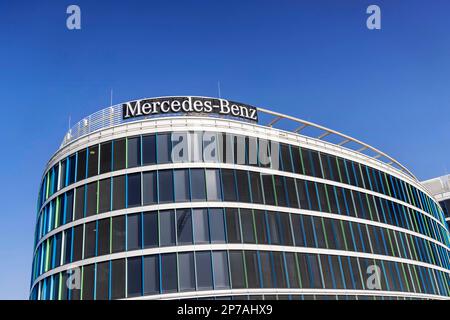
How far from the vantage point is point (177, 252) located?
31.0 meters

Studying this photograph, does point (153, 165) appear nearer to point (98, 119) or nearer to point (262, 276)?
point (98, 119)

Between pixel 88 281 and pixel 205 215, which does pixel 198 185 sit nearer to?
pixel 205 215

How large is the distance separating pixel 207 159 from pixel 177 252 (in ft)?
26.6

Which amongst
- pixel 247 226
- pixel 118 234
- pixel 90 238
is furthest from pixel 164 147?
pixel 247 226

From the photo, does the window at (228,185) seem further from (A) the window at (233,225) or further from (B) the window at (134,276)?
(B) the window at (134,276)

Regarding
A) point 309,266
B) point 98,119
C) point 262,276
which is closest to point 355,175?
point 309,266

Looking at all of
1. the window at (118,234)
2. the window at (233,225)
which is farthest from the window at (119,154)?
the window at (233,225)

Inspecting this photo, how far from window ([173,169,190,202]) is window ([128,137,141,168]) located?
11.1ft

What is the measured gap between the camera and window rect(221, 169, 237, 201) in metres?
34.0

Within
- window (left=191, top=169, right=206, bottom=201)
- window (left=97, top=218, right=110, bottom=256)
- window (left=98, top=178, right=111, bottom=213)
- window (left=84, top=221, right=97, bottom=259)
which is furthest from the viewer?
window (left=98, top=178, right=111, bottom=213)

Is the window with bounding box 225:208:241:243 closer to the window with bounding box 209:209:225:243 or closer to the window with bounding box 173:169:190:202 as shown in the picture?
the window with bounding box 209:209:225:243

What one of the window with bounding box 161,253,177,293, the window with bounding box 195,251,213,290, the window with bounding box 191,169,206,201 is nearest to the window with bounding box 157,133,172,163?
the window with bounding box 191,169,206,201

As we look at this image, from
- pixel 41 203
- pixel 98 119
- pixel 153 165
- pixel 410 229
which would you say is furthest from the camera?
pixel 410 229

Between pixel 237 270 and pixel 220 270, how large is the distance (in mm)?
1353
